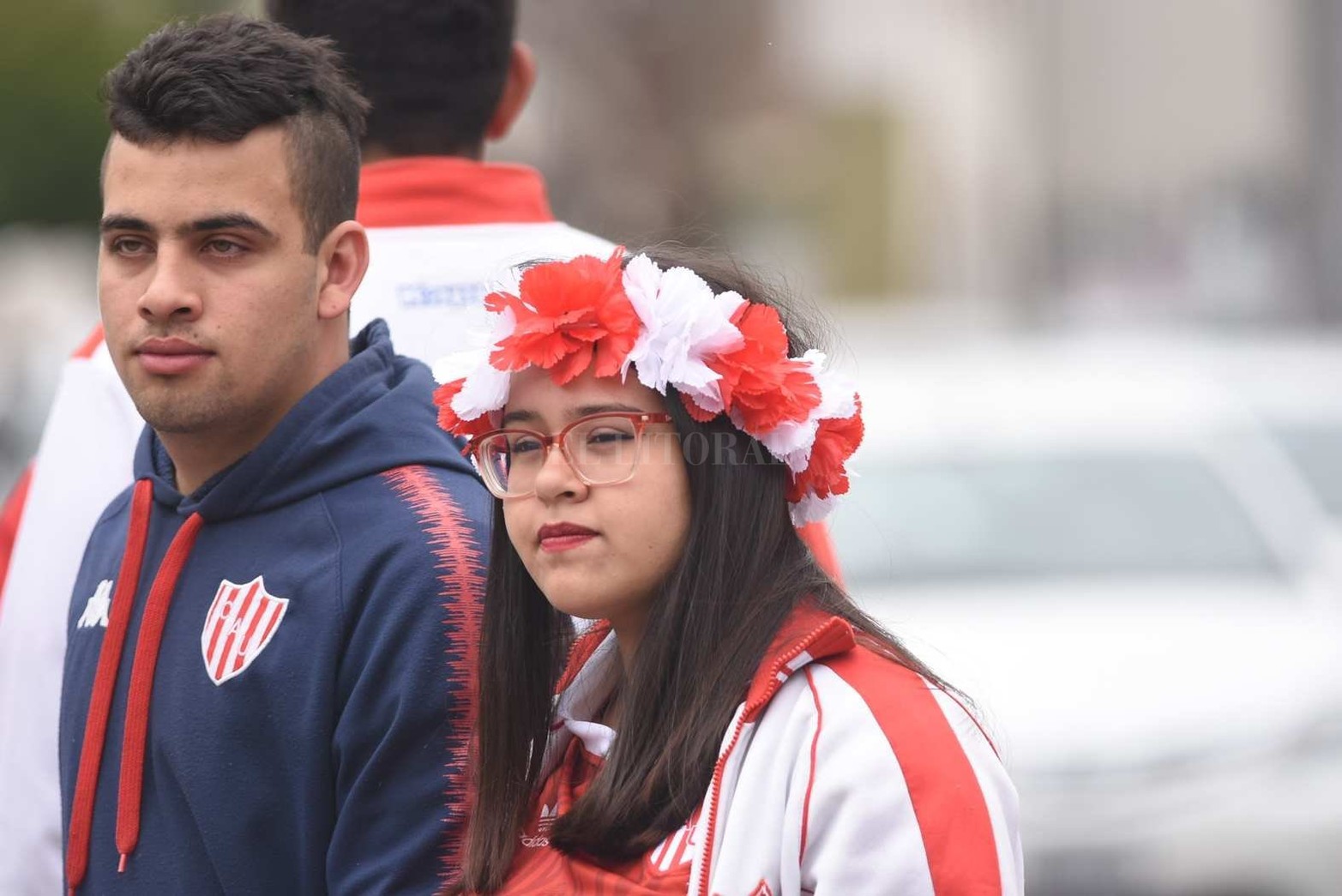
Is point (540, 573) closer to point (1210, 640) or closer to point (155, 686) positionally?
point (155, 686)

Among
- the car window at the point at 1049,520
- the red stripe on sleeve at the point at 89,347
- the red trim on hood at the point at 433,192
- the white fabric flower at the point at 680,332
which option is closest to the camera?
the white fabric flower at the point at 680,332

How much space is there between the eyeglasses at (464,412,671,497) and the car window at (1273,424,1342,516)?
5993mm

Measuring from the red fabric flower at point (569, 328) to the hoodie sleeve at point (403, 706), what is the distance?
292 millimetres

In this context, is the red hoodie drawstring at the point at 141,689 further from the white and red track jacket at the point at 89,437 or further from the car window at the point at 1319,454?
the car window at the point at 1319,454

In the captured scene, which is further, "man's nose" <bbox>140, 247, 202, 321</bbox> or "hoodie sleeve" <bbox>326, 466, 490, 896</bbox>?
"man's nose" <bbox>140, 247, 202, 321</bbox>

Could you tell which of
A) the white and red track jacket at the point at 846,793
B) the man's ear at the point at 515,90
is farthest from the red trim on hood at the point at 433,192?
the white and red track jacket at the point at 846,793

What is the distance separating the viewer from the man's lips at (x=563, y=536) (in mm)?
2586

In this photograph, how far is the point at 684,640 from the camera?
256 centimetres

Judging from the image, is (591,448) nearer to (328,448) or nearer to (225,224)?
(328,448)

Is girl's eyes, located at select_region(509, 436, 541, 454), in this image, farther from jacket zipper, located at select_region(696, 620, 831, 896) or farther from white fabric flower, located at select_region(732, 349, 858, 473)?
jacket zipper, located at select_region(696, 620, 831, 896)

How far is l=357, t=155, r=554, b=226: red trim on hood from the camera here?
360cm

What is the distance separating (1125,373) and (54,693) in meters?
5.66

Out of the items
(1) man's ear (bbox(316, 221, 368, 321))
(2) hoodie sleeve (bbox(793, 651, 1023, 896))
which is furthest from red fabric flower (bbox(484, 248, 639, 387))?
(2) hoodie sleeve (bbox(793, 651, 1023, 896))

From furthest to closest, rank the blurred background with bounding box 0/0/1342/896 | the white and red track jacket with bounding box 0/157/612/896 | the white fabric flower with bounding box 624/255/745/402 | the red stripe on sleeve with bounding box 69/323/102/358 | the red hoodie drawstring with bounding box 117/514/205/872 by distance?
the blurred background with bounding box 0/0/1342/896 < the red stripe on sleeve with bounding box 69/323/102/358 < the white and red track jacket with bounding box 0/157/612/896 < the red hoodie drawstring with bounding box 117/514/205/872 < the white fabric flower with bounding box 624/255/745/402
